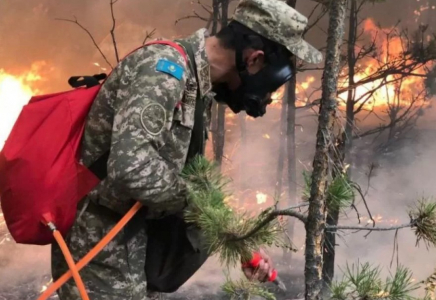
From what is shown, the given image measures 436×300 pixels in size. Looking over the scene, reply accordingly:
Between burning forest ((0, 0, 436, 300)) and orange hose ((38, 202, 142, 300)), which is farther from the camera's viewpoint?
burning forest ((0, 0, 436, 300))

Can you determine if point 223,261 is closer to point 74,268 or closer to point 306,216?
point 306,216

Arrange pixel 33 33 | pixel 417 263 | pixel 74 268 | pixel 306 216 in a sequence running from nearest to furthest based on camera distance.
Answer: pixel 306 216 < pixel 74 268 < pixel 417 263 < pixel 33 33

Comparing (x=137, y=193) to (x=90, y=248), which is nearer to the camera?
(x=137, y=193)

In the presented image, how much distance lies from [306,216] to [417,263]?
1843 millimetres

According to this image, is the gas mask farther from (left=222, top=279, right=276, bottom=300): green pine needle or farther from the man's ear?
(left=222, top=279, right=276, bottom=300): green pine needle

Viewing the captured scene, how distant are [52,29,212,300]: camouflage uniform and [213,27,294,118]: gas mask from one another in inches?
2.3

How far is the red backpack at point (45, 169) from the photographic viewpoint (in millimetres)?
955

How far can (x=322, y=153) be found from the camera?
74 centimetres

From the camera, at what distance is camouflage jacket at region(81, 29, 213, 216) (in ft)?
2.72

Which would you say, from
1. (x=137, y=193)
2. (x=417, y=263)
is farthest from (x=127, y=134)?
(x=417, y=263)

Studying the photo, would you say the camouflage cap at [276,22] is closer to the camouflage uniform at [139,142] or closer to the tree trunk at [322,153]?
the camouflage uniform at [139,142]

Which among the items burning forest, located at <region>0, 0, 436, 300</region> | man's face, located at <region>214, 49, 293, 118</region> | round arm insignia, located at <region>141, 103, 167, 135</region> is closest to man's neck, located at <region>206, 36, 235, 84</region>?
man's face, located at <region>214, 49, 293, 118</region>

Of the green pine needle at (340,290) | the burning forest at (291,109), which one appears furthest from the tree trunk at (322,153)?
the burning forest at (291,109)

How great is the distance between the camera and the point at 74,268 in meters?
0.94
